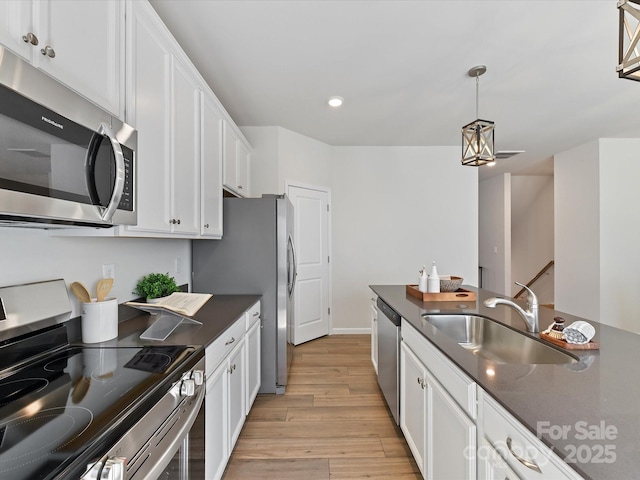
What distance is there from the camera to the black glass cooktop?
61 cm

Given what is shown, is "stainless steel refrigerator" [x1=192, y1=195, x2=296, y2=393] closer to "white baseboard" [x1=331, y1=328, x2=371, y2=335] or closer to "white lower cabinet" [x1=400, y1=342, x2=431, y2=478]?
"white lower cabinet" [x1=400, y1=342, x2=431, y2=478]

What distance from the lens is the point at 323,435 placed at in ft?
6.77

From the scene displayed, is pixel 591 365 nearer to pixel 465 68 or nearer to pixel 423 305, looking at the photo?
pixel 423 305

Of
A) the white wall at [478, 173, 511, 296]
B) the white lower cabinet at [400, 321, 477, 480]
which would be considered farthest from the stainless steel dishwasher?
the white wall at [478, 173, 511, 296]

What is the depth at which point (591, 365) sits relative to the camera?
3.51ft

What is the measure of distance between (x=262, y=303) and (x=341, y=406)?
1.03 metres

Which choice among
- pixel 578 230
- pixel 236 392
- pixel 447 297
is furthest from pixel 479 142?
pixel 578 230

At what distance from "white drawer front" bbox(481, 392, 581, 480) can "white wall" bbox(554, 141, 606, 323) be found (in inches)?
178

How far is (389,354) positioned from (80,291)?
1853mm

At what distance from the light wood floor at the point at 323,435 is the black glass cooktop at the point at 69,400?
3.48 ft

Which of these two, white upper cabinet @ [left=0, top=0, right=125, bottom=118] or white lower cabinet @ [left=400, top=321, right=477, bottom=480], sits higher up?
white upper cabinet @ [left=0, top=0, right=125, bottom=118]

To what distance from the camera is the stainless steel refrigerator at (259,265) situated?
2.56m

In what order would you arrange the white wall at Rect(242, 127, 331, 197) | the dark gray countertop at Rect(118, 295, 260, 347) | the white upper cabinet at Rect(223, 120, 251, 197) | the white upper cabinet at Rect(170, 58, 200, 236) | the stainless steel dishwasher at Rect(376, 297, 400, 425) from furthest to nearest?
1. the white wall at Rect(242, 127, 331, 197)
2. the white upper cabinet at Rect(223, 120, 251, 197)
3. the stainless steel dishwasher at Rect(376, 297, 400, 425)
4. the white upper cabinet at Rect(170, 58, 200, 236)
5. the dark gray countertop at Rect(118, 295, 260, 347)

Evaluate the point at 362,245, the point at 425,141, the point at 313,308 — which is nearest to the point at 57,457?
the point at 313,308
